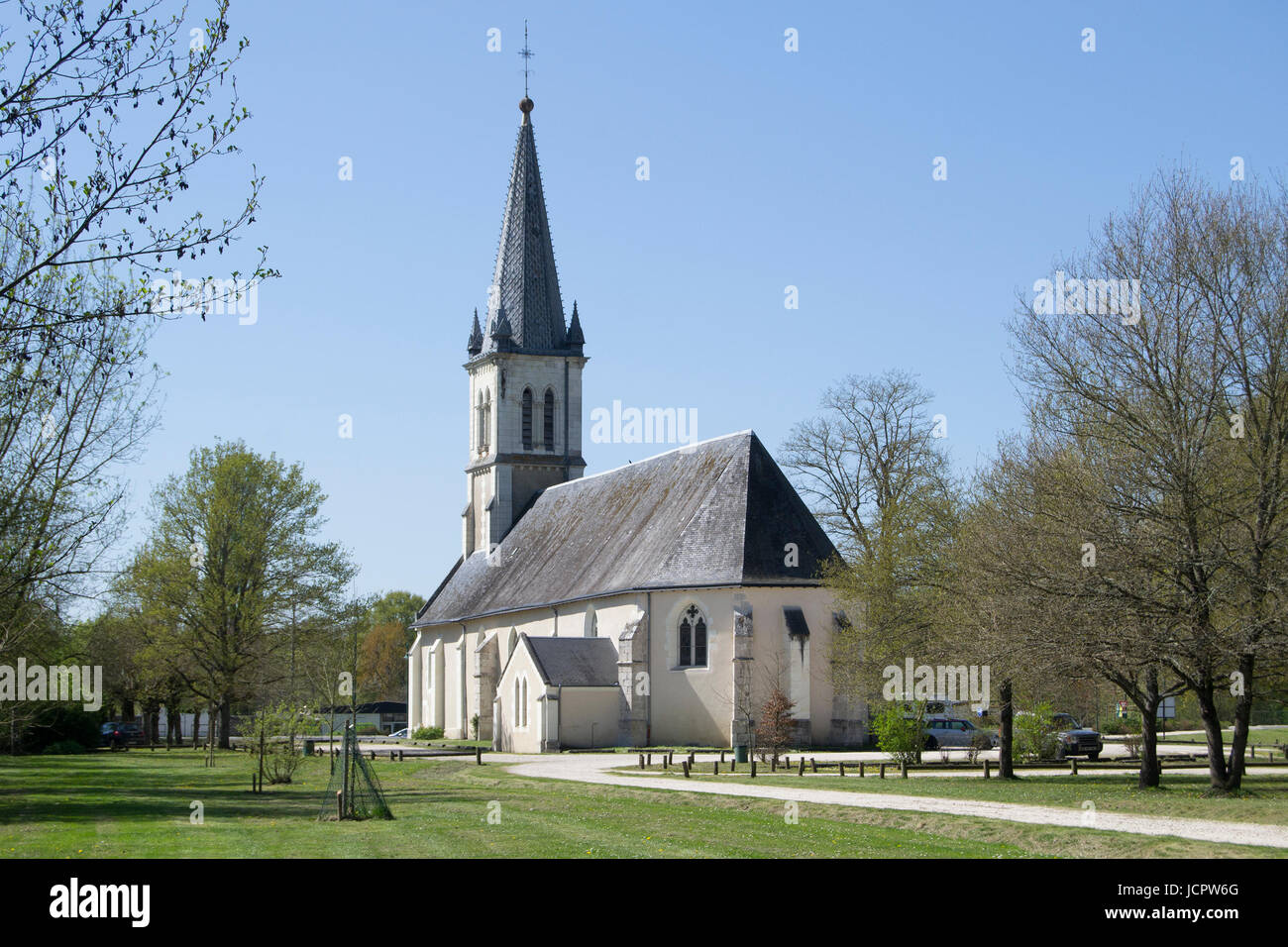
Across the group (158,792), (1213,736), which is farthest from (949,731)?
(158,792)

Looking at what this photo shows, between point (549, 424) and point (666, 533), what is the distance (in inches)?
762

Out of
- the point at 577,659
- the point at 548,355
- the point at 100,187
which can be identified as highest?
the point at 548,355

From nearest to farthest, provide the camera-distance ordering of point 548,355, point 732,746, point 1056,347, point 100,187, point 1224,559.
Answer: point 100,187 < point 1224,559 < point 1056,347 < point 732,746 < point 548,355

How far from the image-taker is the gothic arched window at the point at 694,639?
47.2 m

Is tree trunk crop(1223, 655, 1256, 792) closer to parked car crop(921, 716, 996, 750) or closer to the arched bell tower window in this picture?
parked car crop(921, 716, 996, 750)

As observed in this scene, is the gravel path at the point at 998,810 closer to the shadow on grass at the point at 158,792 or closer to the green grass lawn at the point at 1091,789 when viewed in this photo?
the green grass lawn at the point at 1091,789

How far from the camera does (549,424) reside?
68.0 m

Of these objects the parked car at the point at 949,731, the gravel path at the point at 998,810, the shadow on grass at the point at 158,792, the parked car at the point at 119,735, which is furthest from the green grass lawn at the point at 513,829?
the parked car at the point at 119,735

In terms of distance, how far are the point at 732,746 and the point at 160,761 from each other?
19.1m

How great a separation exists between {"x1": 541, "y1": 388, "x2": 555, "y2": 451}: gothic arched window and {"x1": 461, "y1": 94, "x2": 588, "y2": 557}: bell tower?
49 millimetres

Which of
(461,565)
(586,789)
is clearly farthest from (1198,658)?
(461,565)

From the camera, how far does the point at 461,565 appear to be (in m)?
71.2

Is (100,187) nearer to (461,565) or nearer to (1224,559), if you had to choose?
(1224,559)

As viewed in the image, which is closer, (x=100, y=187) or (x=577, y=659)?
(x=100, y=187)
